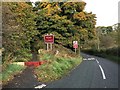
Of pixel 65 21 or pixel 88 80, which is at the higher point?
pixel 65 21

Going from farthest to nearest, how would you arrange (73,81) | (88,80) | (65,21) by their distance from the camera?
(65,21), (88,80), (73,81)

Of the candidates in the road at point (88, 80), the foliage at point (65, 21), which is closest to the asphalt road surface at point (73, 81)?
the road at point (88, 80)

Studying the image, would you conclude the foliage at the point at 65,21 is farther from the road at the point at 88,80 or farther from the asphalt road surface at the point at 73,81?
the asphalt road surface at the point at 73,81

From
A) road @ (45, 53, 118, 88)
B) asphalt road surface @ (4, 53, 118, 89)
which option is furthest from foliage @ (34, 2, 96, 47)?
asphalt road surface @ (4, 53, 118, 89)

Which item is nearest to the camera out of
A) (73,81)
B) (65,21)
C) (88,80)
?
(73,81)

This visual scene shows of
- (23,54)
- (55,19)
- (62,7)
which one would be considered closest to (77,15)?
(62,7)

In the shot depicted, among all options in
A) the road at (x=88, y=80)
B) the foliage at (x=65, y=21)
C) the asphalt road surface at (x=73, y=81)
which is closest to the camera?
the asphalt road surface at (x=73, y=81)

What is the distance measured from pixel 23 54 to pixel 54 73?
11.7 meters

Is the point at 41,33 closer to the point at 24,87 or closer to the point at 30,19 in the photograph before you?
the point at 30,19

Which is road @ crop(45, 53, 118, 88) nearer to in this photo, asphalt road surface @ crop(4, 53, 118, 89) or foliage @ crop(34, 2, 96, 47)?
asphalt road surface @ crop(4, 53, 118, 89)

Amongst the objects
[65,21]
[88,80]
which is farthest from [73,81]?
[65,21]

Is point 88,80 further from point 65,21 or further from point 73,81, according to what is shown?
point 65,21

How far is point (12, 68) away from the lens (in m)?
20.5

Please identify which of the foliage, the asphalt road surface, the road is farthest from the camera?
the foliage
